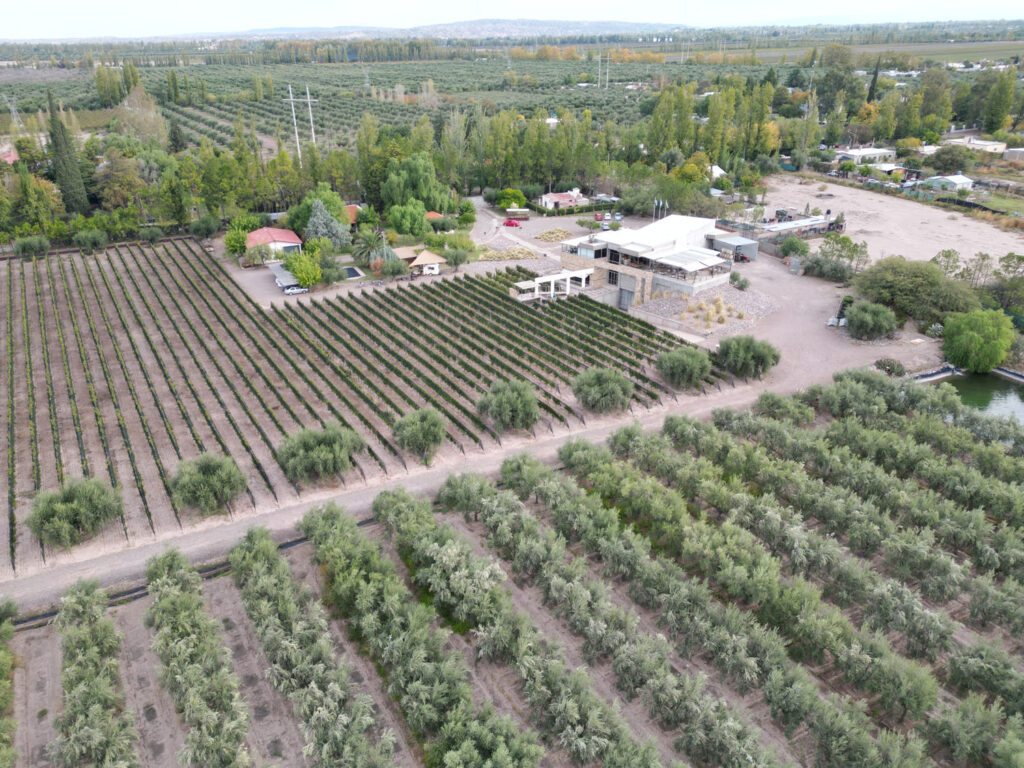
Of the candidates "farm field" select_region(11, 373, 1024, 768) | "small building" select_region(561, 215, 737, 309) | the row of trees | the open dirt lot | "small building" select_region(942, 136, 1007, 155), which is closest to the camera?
the row of trees

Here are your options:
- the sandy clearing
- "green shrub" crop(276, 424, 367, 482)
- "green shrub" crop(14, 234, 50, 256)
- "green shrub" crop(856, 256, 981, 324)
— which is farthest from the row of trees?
"green shrub" crop(14, 234, 50, 256)

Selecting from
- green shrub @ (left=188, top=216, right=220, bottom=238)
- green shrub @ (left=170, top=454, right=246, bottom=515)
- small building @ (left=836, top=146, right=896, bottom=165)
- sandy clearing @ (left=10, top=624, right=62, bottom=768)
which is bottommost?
sandy clearing @ (left=10, top=624, right=62, bottom=768)

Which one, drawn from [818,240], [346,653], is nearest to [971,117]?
[818,240]

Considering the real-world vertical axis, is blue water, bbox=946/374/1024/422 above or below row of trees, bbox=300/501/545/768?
below

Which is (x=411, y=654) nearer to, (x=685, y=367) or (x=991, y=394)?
(x=685, y=367)

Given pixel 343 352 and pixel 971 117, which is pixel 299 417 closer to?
pixel 343 352

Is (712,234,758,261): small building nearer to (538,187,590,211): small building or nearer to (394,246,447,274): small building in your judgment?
(538,187,590,211): small building
